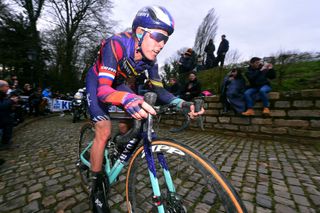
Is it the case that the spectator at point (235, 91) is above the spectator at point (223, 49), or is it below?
below

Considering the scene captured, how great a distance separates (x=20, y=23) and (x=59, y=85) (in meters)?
7.94

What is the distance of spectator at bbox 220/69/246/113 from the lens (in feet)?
21.1

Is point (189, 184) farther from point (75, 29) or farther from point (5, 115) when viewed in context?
point (75, 29)

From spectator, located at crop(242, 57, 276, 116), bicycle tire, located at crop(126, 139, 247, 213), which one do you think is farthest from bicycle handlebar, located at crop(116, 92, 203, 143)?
spectator, located at crop(242, 57, 276, 116)

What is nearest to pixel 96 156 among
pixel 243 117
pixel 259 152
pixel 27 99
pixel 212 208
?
pixel 212 208

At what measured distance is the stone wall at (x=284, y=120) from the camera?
5.30 meters

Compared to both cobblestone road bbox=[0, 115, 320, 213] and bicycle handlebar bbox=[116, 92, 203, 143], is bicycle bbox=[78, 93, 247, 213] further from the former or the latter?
cobblestone road bbox=[0, 115, 320, 213]

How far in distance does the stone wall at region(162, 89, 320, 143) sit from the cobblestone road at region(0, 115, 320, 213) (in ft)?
2.12

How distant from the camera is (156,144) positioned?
54.6 inches

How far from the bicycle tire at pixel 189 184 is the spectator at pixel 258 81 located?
14.3 ft

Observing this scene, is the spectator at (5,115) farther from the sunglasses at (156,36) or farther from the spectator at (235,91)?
the spectator at (235,91)

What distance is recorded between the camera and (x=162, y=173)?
1497 mm

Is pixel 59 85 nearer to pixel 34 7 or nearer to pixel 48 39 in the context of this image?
pixel 48 39

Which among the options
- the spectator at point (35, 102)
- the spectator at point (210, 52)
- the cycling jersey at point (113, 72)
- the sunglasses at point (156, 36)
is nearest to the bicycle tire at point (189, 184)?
the cycling jersey at point (113, 72)
